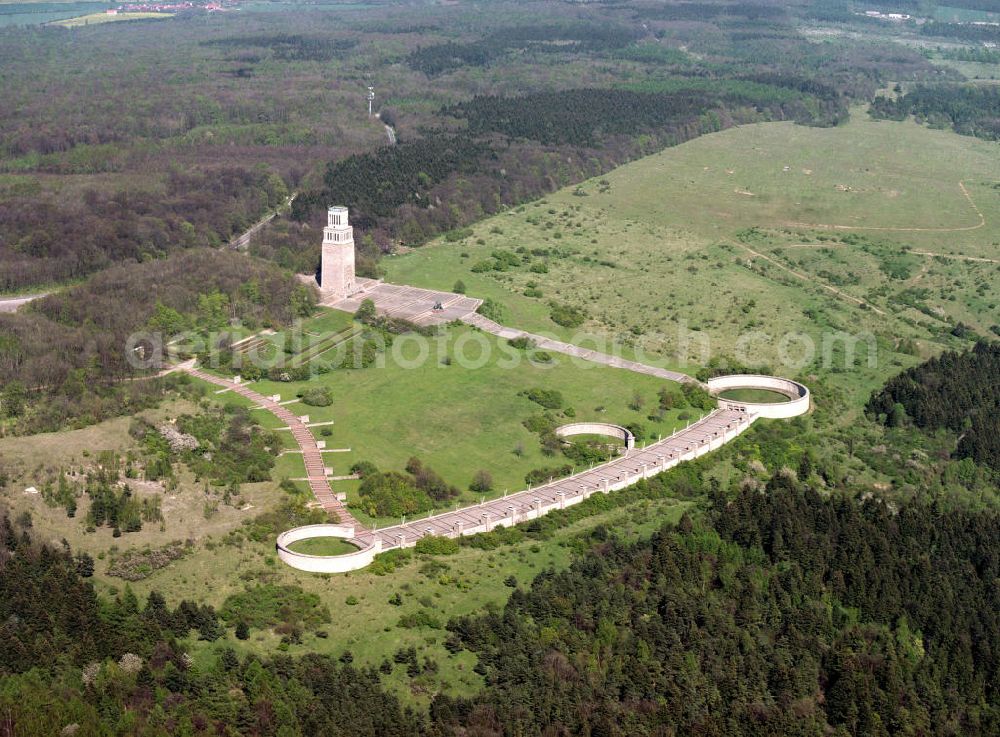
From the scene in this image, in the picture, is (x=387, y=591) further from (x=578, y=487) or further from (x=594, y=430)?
(x=594, y=430)

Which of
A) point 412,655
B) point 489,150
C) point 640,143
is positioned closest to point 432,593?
point 412,655

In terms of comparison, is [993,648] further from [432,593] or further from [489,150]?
[489,150]

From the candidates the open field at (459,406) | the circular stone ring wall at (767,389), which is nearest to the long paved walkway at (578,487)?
the circular stone ring wall at (767,389)

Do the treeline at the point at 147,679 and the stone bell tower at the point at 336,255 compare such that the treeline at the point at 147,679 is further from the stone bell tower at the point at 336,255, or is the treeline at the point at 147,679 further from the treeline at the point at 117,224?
the treeline at the point at 117,224

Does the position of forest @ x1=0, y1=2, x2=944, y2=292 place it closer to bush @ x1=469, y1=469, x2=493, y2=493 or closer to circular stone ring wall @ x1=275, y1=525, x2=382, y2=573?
bush @ x1=469, y1=469, x2=493, y2=493

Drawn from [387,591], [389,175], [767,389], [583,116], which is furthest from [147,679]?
[583,116]
